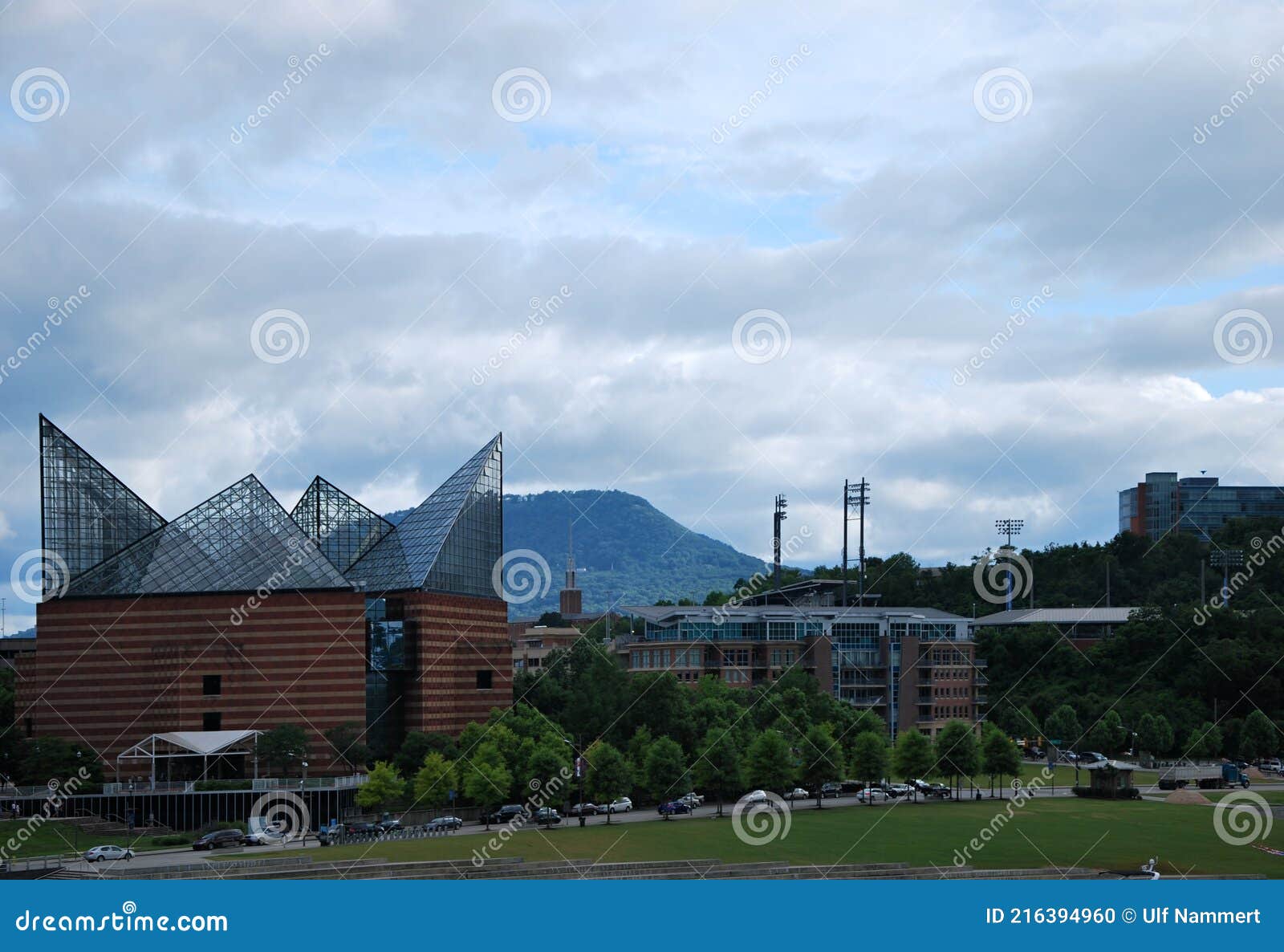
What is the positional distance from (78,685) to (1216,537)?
12287 cm

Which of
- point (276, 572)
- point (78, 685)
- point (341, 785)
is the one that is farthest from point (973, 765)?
point (78, 685)

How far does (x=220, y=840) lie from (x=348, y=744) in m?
16.1

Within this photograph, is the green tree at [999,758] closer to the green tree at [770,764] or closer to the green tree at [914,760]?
the green tree at [914,760]

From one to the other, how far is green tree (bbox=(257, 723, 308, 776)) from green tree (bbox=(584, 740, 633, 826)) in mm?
17096

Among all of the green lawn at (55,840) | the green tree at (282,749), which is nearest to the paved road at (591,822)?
the green lawn at (55,840)

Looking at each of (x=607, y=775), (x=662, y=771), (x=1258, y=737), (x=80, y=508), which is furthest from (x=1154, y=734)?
(x=80, y=508)

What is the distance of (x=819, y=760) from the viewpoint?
7962 cm

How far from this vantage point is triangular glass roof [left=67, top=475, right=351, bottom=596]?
83.8 meters

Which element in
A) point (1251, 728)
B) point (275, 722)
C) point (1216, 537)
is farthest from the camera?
point (1216, 537)

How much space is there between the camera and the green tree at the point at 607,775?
71.9 m

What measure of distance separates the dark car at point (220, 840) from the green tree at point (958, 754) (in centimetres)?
4129

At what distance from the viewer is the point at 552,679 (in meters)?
118

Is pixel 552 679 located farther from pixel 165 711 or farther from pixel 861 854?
pixel 861 854

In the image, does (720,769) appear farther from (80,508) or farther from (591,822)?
(80,508)
